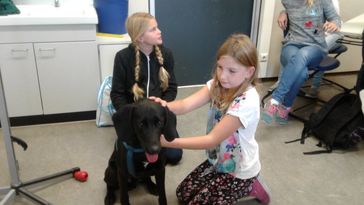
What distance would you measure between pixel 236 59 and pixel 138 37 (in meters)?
0.69

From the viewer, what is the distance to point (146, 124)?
1289 millimetres

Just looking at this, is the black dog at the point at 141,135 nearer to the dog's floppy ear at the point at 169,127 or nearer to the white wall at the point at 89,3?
the dog's floppy ear at the point at 169,127

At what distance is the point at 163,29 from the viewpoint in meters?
3.08

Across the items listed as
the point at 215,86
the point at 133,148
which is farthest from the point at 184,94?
the point at 133,148

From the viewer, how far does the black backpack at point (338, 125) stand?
7.70 feet

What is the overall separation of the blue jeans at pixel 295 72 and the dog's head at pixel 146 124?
1.40 m

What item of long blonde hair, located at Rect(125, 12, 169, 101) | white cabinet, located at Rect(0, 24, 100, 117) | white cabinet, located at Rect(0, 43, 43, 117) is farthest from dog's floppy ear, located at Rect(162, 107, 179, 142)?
white cabinet, located at Rect(0, 43, 43, 117)

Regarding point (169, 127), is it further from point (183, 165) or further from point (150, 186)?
point (183, 165)

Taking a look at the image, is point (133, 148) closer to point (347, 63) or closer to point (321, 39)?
point (321, 39)

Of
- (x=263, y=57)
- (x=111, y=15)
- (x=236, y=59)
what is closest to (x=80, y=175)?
(x=236, y=59)

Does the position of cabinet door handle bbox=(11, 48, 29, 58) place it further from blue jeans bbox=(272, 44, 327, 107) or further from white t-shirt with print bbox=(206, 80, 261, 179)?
blue jeans bbox=(272, 44, 327, 107)

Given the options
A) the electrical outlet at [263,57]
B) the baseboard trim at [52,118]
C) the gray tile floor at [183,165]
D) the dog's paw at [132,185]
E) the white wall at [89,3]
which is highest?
the white wall at [89,3]

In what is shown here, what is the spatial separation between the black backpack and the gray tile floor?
0.07m

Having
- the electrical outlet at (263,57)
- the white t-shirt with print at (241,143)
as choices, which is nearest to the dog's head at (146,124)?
the white t-shirt with print at (241,143)
